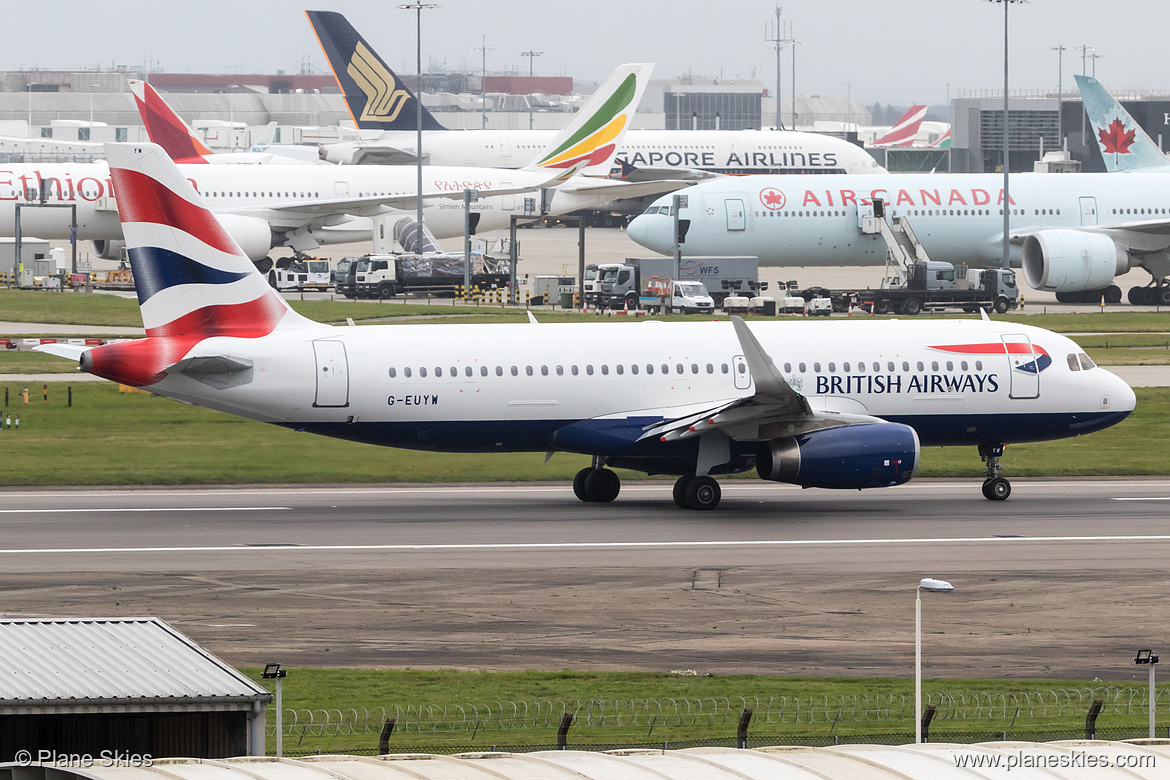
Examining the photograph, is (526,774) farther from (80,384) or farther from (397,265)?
(397,265)

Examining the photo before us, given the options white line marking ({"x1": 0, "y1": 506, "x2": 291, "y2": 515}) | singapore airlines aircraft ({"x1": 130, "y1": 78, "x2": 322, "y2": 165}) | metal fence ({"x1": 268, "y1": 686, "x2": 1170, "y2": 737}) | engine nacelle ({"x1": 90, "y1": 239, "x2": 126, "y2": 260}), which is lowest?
metal fence ({"x1": 268, "y1": 686, "x2": 1170, "y2": 737})

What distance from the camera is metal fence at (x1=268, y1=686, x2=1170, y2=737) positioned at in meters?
18.9

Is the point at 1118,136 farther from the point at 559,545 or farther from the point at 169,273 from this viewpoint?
the point at 169,273

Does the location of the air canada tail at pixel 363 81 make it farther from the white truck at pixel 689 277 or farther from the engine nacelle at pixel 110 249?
the white truck at pixel 689 277

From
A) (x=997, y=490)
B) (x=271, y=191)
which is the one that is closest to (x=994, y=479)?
(x=997, y=490)

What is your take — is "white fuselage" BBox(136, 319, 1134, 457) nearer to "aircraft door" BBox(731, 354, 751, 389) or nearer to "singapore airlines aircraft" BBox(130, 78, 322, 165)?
"aircraft door" BBox(731, 354, 751, 389)

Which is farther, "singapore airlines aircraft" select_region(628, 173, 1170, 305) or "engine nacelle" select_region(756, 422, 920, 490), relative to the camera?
"singapore airlines aircraft" select_region(628, 173, 1170, 305)

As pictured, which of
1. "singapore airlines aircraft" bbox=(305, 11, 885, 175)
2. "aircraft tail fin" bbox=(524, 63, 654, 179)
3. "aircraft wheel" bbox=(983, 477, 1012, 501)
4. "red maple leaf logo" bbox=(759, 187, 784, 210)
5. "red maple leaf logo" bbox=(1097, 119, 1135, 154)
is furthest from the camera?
"singapore airlines aircraft" bbox=(305, 11, 885, 175)

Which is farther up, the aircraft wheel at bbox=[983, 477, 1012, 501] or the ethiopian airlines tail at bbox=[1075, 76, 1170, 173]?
the ethiopian airlines tail at bbox=[1075, 76, 1170, 173]

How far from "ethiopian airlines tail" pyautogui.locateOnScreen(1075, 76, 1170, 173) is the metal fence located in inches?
3463

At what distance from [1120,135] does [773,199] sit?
35399 mm

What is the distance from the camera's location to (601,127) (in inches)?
3750

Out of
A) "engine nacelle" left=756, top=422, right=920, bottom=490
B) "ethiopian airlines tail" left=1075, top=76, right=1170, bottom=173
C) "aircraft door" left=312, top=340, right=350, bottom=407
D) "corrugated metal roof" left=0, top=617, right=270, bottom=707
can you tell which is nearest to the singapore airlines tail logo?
"ethiopian airlines tail" left=1075, top=76, right=1170, bottom=173

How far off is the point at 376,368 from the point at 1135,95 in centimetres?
16651
